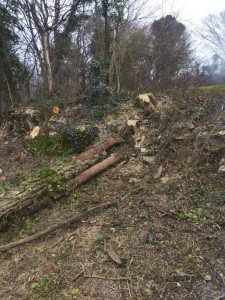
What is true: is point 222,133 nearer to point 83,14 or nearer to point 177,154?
point 177,154

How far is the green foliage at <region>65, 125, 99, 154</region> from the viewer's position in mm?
7383

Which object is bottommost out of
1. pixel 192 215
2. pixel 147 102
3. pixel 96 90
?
pixel 192 215

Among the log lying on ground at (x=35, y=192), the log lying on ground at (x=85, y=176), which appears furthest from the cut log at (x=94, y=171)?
the log lying on ground at (x=35, y=192)

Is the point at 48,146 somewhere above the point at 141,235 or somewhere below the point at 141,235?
above

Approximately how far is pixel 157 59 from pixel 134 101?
19.5ft

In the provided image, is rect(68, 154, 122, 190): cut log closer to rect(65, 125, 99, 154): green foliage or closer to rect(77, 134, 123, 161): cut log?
rect(77, 134, 123, 161): cut log

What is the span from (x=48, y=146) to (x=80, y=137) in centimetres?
123

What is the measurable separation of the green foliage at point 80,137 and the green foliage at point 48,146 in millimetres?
250

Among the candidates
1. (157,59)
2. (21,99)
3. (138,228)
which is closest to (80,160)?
(138,228)

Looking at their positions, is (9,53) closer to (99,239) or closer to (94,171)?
(94,171)

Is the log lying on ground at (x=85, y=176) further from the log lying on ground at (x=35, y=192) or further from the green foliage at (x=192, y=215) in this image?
the green foliage at (x=192, y=215)

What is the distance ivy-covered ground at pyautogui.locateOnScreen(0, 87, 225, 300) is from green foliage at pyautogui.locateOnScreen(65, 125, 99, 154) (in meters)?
1.77

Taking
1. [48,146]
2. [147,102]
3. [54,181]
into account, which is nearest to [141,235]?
[54,181]

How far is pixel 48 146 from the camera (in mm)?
7578
